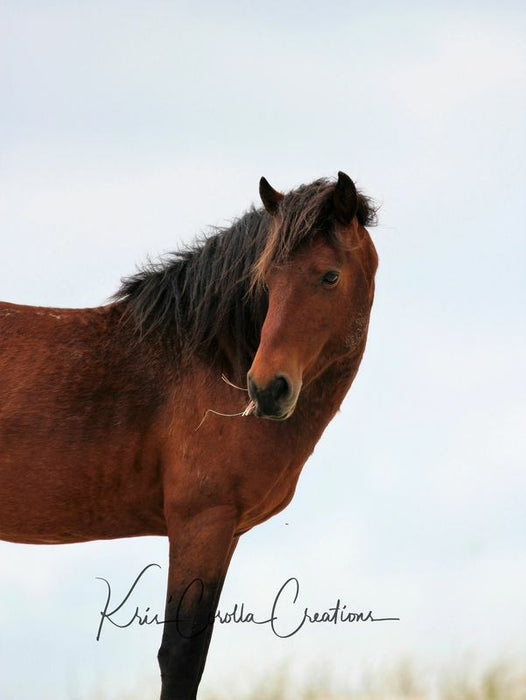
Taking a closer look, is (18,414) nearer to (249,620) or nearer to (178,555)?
(178,555)

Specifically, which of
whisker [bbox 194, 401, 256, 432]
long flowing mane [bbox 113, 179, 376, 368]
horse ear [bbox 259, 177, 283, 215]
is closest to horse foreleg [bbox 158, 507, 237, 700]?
whisker [bbox 194, 401, 256, 432]

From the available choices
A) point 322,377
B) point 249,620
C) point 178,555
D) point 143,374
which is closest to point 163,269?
point 143,374

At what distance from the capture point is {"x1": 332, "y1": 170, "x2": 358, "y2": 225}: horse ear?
6.77 meters

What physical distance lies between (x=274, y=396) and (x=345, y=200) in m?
1.43

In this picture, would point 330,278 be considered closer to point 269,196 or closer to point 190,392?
point 269,196

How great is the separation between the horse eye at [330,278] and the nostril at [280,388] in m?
0.76

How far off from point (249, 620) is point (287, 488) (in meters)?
1.17

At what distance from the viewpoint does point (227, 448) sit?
7.06 metres

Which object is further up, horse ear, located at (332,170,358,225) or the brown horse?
horse ear, located at (332,170,358,225)

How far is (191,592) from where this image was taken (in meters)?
6.93

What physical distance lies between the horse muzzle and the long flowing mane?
0.83m

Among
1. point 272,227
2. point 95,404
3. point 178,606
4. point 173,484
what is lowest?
point 178,606

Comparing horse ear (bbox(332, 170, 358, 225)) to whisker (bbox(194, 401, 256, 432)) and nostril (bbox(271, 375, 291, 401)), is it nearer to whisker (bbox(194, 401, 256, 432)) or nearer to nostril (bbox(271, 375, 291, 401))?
nostril (bbox(271, 375, 291, 401))

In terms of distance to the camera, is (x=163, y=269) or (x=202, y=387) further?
(x=163, y=269)
